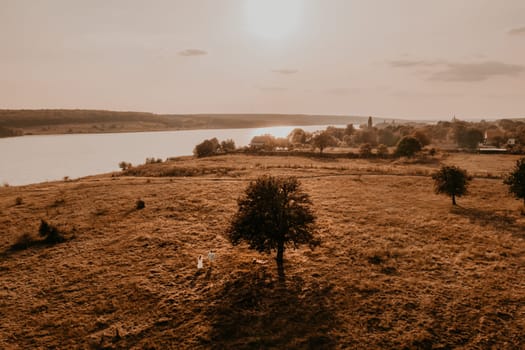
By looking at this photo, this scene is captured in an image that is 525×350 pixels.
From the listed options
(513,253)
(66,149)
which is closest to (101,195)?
(513,253)

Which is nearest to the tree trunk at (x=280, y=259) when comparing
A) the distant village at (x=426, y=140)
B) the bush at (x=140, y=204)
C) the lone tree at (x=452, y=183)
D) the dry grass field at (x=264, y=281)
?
the dry grass field at (x=264, y=281)

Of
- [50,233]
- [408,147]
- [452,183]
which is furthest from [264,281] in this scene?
[408,147]

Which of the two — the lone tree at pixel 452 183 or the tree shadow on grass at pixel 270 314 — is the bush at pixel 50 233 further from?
the lone tree at pixel 452 183

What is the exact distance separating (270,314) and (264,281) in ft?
12.0

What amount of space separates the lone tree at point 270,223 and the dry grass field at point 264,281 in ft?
7.41

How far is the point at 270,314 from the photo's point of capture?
1783 centimetres

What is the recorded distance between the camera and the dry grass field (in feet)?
53.3

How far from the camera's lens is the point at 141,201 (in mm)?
38344

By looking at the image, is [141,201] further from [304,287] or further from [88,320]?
[304,287]

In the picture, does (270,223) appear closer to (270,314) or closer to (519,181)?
(270,314)

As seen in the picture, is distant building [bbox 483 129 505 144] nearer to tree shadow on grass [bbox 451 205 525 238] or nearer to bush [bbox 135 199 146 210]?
tree shadow on grass [bbox 451 205 525 238]

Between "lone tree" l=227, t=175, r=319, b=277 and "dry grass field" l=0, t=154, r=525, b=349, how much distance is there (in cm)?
226

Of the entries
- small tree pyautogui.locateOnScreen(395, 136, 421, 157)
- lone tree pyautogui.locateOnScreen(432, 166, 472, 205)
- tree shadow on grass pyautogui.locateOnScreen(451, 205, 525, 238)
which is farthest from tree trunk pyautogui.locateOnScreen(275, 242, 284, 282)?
small tree pyautogui.locateOnScreen(395, 136, 421, 157)

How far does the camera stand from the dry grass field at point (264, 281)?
A: 16234mm
